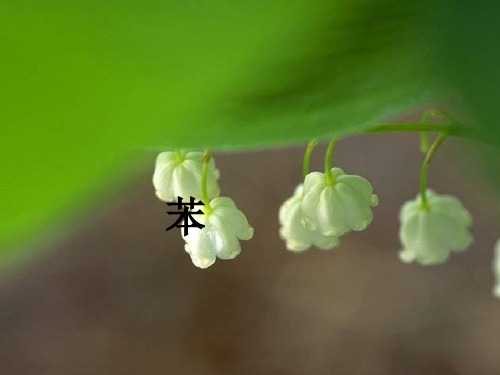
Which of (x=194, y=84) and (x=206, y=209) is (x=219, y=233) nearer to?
(x=206, y=209)

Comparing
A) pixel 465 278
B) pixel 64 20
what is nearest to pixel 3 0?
pixel 64 20

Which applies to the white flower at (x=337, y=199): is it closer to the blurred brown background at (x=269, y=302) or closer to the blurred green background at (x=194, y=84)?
the blurred green background at (x=194, y=84)

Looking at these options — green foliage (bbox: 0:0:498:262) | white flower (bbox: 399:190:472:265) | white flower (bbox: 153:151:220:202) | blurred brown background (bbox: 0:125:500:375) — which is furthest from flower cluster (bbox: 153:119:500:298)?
blurred brown background (bbox: 0:125:500:375)

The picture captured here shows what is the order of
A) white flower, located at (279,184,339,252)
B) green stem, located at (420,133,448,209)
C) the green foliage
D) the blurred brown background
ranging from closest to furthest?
the green foliage, green stem, located at (420,133,448,209), white flower, located at (279,184,339,252), the blurred brown background

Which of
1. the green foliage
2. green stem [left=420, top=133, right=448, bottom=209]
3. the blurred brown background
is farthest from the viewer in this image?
the blurred brown background

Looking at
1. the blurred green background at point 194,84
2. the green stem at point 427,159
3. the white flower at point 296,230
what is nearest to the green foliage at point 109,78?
the blurred green background at point 194,84

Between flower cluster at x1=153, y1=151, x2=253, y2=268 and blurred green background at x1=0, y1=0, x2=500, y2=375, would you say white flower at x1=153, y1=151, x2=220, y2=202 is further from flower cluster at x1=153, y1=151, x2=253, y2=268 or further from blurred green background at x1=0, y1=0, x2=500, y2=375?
blurred green background at x1=0, y1=0, x2=500, y2=375
